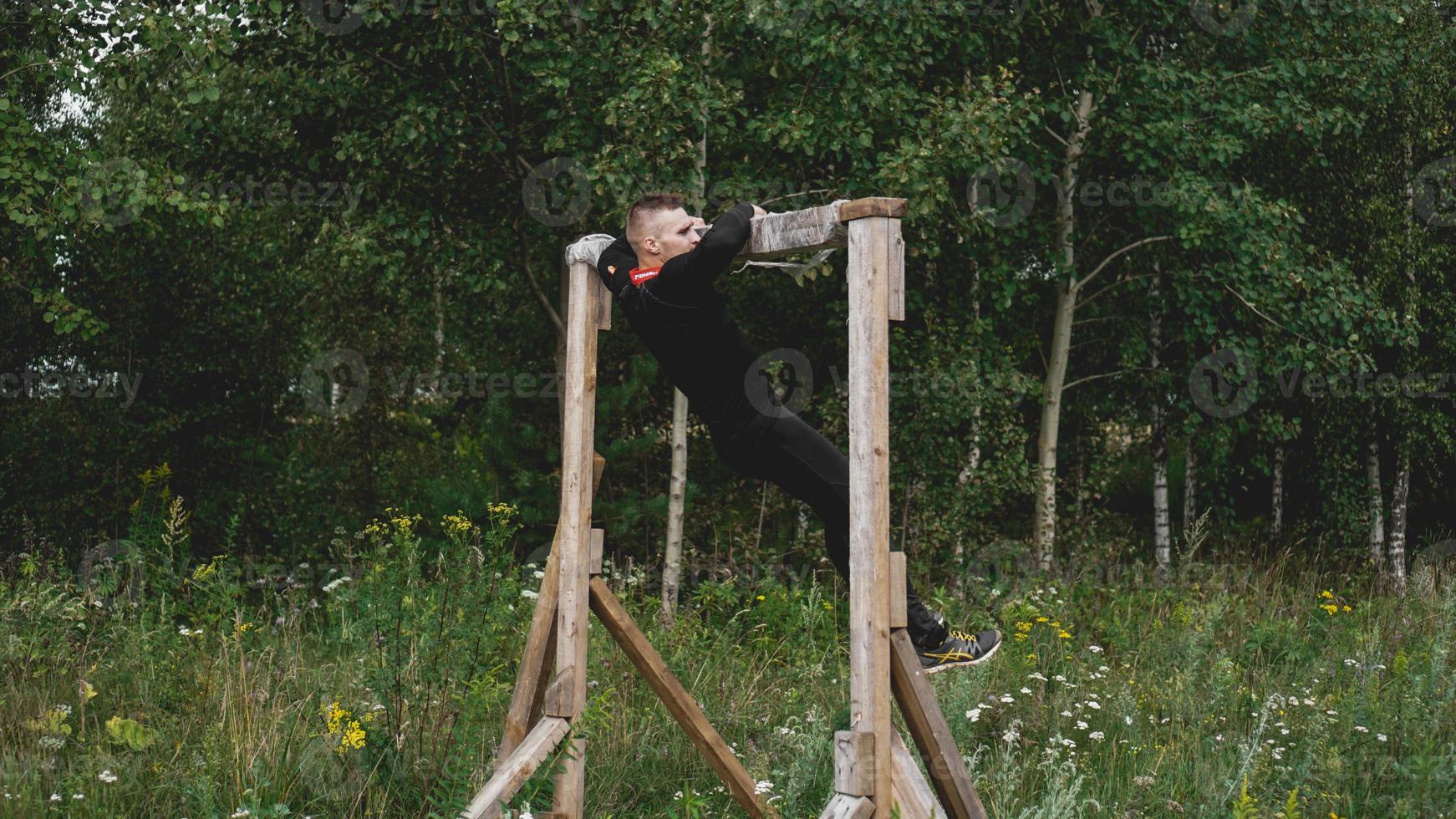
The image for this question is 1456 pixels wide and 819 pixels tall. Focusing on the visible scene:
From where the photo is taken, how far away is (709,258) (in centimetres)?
375

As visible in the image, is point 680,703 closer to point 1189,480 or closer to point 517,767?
point 517,767

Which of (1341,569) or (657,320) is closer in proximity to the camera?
(657,320)

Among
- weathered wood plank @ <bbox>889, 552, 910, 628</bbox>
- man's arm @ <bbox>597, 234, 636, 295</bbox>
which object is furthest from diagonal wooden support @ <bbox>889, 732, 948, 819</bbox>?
man's arm @ <bbox>597, 234, 636, 295</bbox>

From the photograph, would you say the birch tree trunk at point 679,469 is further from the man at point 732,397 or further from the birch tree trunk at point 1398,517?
the birch tree trunk at point 1398,517

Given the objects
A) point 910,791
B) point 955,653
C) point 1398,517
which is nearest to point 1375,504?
point 1398,517

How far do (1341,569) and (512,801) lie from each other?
35.0 feet

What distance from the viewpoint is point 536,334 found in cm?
1373

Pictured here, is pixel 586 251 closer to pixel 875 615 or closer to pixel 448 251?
pixel 875 615

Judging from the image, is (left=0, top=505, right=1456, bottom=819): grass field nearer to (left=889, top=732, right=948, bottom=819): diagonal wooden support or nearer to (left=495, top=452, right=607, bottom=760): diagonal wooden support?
(left=495, top=452, right=607, bottom=760): diagonal wooden support

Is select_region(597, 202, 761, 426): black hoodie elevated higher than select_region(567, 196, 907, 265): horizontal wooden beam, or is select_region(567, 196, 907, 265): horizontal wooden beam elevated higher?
select_region(567, 196, 907, 265): horizontal wooden beam

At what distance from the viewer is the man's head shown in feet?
13.9

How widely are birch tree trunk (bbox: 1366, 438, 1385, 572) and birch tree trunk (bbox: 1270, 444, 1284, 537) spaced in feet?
4.88

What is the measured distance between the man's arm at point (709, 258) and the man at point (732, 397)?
5 centimetres

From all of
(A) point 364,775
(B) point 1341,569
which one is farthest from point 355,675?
(B) point 1341,569
